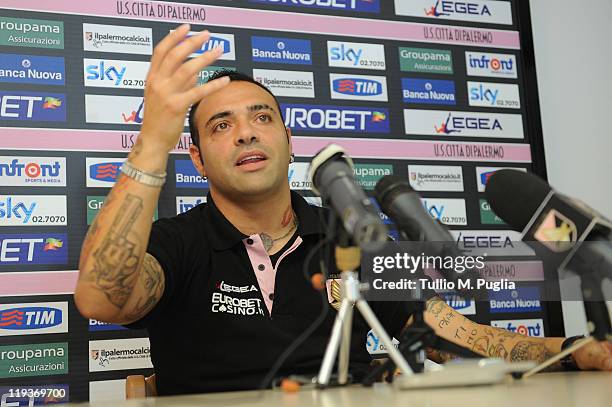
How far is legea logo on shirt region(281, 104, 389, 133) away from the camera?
8.39 feet

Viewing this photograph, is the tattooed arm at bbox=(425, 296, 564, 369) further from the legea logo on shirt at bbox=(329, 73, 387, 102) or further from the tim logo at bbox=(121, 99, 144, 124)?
the tim logo at bbox=(121, 99, 144, 124)

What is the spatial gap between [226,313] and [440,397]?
773 millimetres

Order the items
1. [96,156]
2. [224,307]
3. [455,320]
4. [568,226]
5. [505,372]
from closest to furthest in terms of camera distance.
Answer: [568,226] < [505,372] < [224,307] < [455,320] < [96,156]

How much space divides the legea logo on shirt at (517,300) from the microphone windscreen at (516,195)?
1528mm

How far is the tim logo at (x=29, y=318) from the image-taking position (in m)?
2.12

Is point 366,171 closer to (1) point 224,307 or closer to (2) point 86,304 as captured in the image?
(1) point 224,307

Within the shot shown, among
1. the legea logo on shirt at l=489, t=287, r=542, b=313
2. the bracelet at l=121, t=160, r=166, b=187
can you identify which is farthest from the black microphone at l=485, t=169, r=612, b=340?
the legea logo on shirt at l=489, t=287, r=542, b=313

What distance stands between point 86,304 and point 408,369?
70cm

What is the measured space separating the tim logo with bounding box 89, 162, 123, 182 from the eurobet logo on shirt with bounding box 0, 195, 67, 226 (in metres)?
0.12

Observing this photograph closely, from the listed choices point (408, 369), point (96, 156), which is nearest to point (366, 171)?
point (96, 156)

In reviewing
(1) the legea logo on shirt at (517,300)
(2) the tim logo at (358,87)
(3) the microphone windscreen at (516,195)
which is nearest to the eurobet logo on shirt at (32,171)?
(2) the tim logo at (358,87)

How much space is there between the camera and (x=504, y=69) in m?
2.91

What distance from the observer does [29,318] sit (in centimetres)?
213

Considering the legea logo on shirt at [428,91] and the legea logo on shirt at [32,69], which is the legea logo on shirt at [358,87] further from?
the legea logo on shirt at [32,69]
